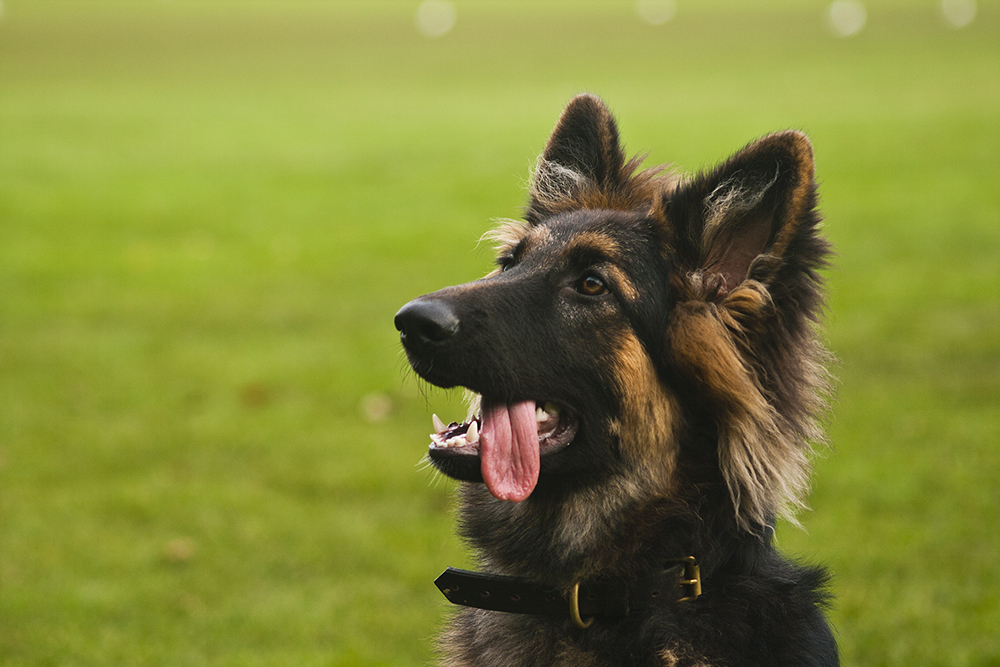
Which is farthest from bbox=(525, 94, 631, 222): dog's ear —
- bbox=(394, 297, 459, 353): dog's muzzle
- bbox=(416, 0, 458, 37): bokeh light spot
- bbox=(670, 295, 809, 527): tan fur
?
bbox=(416, 0, 458, 37): bokeh light spot

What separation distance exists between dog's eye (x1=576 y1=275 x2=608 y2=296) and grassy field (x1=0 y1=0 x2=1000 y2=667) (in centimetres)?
84

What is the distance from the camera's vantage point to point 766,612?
352 centimetres

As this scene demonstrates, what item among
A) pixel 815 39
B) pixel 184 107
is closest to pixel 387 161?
pixel 184 107

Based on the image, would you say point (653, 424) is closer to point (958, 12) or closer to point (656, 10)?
point (958, 12)

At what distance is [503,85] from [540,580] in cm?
2855

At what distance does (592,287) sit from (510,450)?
26.8 inches

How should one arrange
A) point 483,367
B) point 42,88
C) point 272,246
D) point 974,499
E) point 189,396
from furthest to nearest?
point 42,88 → point 272,246 → point 189,396 → point 974,499 → point 483,367

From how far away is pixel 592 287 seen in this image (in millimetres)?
3658

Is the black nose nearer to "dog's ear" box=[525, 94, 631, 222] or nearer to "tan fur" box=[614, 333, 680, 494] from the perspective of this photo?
"tan fur" box=[614, 333, 680, 494]

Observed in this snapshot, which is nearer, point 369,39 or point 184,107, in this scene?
point 184,107

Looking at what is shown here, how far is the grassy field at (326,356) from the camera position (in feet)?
18.8

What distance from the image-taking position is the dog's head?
3463mm

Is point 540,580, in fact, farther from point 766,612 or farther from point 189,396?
point 189,396

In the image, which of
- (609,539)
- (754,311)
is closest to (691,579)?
(609,539)
